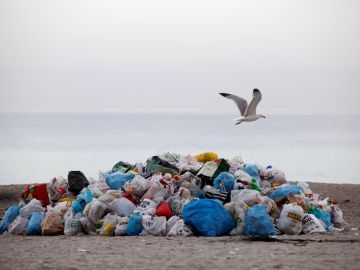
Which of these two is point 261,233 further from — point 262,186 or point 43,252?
point 43,252

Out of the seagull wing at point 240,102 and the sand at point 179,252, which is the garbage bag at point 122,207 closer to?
the sand at point 179,252

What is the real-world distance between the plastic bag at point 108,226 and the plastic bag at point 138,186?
51cm

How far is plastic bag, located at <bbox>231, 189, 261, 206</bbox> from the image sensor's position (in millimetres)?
8461

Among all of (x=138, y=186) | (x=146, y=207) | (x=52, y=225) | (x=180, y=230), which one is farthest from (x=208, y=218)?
(x=52, y=225)

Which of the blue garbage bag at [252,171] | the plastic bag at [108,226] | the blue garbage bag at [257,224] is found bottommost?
the plastic bag at [108,226]

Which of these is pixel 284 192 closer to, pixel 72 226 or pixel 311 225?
pixel 311 225

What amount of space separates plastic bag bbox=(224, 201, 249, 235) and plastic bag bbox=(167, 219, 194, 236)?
49 centimetres

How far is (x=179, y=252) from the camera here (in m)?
6.86

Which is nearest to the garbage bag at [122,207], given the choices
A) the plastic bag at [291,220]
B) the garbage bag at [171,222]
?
the garbage bag at [171,222]

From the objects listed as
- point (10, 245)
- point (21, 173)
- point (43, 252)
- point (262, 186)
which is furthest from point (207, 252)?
point (21, 173)

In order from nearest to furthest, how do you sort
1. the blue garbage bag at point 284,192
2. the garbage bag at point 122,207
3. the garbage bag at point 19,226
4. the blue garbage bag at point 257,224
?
the blue garbage bag at point 257,224 < the garbage bag at point 122,207 < the garbage bag at point 19,226 < the blue garbage bag at point 284,192

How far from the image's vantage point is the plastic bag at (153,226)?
8.23 meters

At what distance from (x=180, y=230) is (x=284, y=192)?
1.55 metres

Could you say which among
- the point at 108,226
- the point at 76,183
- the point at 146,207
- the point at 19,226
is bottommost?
the point at 19,226
